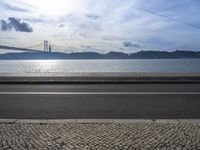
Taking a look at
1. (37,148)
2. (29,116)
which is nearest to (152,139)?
(37,148)

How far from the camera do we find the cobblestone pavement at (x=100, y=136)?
5074mm

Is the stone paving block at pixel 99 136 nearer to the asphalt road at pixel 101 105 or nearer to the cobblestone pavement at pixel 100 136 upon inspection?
the cobblestone pavement at pixel 100 136

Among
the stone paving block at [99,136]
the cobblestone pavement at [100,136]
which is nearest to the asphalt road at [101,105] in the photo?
the stone paving block at [99,136]

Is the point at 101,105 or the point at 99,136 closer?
the point at 99,136

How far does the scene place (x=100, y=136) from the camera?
222 inches

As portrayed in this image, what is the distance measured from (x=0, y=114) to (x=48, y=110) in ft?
4.07

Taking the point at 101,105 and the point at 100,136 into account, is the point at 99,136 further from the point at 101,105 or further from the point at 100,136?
the point at 101,105

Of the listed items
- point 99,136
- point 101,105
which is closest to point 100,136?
point 99,136

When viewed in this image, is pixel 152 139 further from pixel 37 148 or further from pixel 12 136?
pixel 12 136

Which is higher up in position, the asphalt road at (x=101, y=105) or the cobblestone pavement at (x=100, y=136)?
the asphalt road at (x=101, y=105)

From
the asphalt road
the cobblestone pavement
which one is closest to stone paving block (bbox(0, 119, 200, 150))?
the cobblestone pavement

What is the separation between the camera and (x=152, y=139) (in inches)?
213

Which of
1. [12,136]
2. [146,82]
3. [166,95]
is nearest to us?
[12,136]

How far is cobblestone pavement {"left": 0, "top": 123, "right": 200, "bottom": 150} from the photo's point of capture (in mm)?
5074
